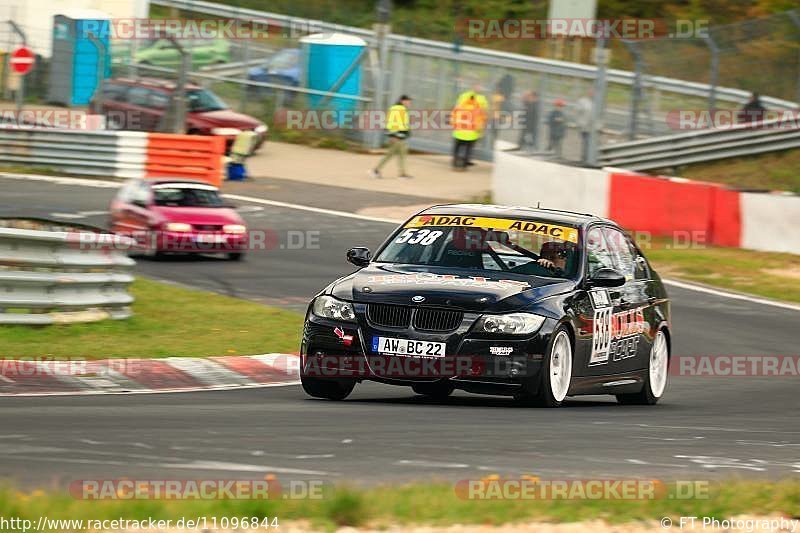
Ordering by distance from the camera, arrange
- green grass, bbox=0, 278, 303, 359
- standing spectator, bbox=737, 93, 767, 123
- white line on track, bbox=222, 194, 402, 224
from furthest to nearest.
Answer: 1. standing spectator, bbox=737, 93, 767, 123
2. white line on track, bbox=222, 194, 402, 224
3. green grass, bbox=0, 278, 303, 359

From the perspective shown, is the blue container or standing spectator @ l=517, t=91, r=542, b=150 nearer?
the blue container

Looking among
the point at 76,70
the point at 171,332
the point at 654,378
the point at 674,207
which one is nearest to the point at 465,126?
the point at 76,70

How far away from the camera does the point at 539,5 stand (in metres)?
55.8

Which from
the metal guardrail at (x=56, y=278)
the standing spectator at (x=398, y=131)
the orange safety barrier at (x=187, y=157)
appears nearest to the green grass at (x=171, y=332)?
the metal guardrail at (x=56, y=278)

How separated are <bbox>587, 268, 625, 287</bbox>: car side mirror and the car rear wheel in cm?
146

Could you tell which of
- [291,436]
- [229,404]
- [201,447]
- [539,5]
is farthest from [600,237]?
[539,5]

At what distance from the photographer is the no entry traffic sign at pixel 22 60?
3284 cm

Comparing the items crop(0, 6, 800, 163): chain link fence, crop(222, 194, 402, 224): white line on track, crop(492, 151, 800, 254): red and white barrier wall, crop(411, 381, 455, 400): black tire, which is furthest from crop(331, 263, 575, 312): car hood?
crop(0, 6, 800, 163): chain link fence

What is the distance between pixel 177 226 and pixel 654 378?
10.8 metres

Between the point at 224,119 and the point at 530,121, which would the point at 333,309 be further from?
the point at 224,119

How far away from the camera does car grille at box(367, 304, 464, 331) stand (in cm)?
973

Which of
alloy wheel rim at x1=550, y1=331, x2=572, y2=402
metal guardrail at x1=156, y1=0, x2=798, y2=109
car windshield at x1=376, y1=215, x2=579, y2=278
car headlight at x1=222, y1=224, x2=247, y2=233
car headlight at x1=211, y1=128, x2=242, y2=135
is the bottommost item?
car headlight at x1=222, y1=224, x2=247, y2=233

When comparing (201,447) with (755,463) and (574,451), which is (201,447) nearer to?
(574,451)

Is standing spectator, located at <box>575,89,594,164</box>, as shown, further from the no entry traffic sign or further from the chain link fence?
the no entry traffic sign
